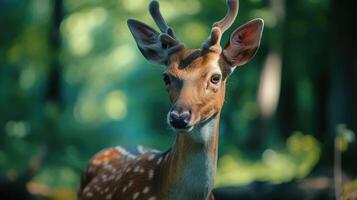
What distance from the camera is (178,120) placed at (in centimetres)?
588

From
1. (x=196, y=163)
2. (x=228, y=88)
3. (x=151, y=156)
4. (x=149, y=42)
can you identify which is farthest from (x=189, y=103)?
(x=228, y=88)

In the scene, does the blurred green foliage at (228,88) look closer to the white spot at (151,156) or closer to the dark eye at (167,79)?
the white spot at (151,156)

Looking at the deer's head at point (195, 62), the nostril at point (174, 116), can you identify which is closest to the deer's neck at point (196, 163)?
the deer's head at point (195, 62)

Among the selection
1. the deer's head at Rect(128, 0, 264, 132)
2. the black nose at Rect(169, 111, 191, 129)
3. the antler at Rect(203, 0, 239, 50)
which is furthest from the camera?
the antler at Rect(203, 0, 239, 50)

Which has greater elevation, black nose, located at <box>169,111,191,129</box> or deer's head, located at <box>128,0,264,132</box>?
deer's head, located at <box>128,0,264,132</box>

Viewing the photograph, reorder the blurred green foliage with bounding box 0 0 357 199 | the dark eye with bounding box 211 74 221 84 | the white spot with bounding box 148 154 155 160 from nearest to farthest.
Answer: the dark eye with bounding box 211 74 221 84
the white spot with bounding box 148 154 155 160
the blurred green foliage with bounding box 0 0 357 199

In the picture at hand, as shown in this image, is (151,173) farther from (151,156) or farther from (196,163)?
(196,163)

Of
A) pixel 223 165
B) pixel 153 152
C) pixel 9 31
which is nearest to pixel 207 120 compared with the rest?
pixel 153 152

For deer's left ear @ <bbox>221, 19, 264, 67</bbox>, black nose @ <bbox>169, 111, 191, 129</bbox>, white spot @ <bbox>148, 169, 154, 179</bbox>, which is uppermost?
deer's left ear @ <bbox>221, 19, 264, 67</bbox>

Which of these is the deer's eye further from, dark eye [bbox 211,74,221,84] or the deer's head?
dark eye [bbox 211,74,221,84]

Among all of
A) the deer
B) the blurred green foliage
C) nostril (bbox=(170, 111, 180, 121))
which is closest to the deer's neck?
the deer

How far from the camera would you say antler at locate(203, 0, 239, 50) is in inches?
254

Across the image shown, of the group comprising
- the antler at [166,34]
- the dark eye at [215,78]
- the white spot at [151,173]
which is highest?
the antler at [166,34]

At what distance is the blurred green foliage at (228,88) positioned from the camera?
19.5 meters
